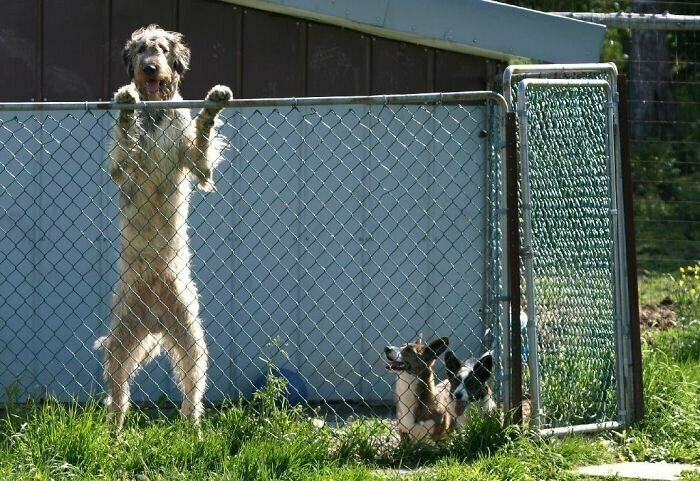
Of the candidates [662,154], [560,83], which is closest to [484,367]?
[560,83]

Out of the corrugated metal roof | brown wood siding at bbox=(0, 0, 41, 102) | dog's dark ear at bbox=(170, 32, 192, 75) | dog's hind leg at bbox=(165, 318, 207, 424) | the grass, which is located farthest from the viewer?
A: brown wood siding at bbox=(0, 0, 41, 102)

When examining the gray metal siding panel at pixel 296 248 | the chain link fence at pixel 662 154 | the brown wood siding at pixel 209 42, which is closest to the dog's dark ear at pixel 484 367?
the gray metal siding panel at pixel 296 248

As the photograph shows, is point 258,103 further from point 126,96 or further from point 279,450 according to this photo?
point 279,450

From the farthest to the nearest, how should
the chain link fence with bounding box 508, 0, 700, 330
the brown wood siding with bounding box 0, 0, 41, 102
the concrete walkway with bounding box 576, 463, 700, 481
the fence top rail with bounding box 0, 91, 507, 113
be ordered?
the chain link fence with bounding box 508, 0, 700, 330 < the brown wood siding with bounding box 0, 0, 41, 102 < the fence top rail with bounding box 0, 91, 507, 113 < the concrete walkway with bounding box 576, 463, 700, 481

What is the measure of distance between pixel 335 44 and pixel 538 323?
8.69 feet

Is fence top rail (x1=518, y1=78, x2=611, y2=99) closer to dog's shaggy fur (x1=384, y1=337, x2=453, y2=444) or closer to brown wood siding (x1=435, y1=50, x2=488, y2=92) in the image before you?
dog's shaggy fur (x1=384, y1=337, x2=453, y2=444)

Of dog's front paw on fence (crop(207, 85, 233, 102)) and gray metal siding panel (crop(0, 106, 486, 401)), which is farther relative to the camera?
gray metal siding panel (crop(0, 106, 486, 401))

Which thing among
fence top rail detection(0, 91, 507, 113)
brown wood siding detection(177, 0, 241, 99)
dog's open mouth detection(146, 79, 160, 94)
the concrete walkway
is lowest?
the concrete walkway

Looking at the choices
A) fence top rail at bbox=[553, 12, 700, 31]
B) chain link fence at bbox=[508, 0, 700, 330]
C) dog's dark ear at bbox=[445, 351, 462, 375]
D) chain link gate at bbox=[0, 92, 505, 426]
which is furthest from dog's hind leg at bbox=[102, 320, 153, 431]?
chain link fence at bbox=[508, 0, 700, 330]

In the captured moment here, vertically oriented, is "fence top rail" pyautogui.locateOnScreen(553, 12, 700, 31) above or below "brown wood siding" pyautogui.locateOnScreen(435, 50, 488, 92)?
above

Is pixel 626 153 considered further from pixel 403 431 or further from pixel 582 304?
pixel 403 431

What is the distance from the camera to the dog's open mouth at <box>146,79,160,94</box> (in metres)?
6.47

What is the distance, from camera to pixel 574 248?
20.6 feet

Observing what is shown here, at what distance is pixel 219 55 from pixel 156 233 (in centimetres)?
176
